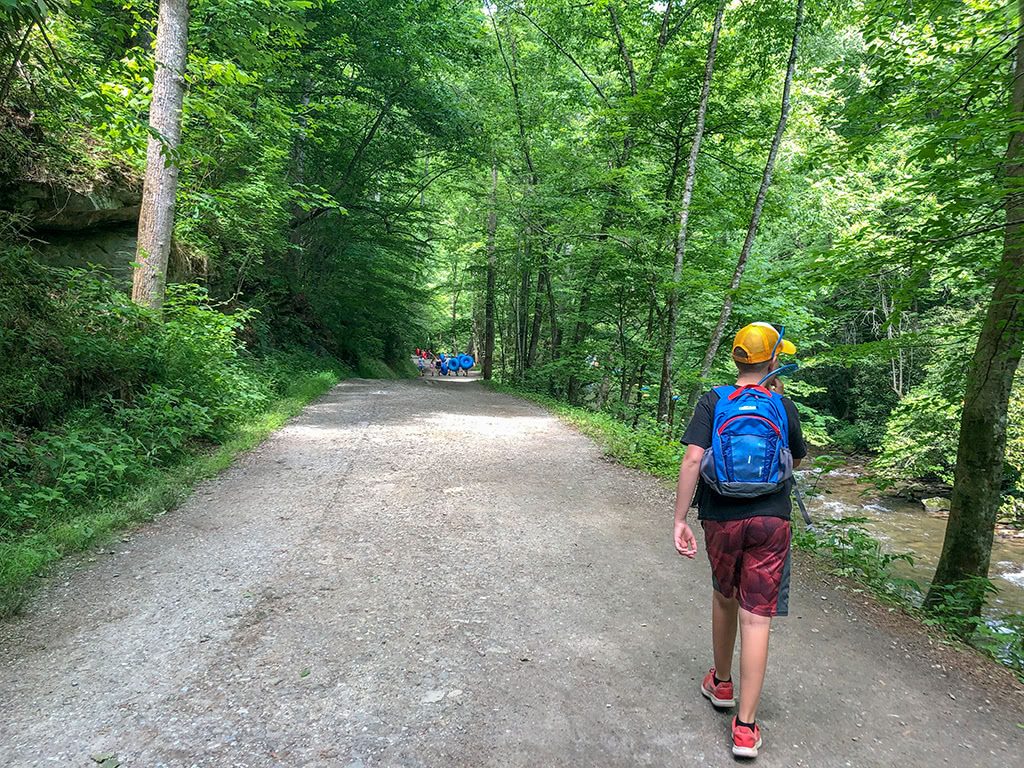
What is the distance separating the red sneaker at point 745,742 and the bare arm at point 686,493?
70cm

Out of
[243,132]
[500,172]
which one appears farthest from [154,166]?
[500,172]

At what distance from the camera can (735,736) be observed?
2258mm

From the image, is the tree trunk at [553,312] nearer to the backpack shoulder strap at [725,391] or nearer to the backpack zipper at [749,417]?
the backpack shoulder strap at [725,391]

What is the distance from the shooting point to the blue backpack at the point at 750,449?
2277 millimetres

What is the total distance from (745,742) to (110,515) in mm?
4725

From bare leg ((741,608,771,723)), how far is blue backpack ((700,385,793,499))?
53 centimetres

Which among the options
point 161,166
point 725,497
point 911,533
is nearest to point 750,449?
point 725,497

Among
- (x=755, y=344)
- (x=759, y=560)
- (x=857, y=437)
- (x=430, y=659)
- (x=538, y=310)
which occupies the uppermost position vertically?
A: (x=538, y=310)

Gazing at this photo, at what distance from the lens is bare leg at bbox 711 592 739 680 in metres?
2.51

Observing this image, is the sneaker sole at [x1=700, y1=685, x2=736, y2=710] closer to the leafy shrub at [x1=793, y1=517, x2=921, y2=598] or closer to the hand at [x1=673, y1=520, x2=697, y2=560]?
the hand at [x1=673, y1=520, x2=697, y2=560]

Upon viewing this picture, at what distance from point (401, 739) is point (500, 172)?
20.1 metres

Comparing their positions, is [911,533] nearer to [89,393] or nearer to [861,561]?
[861,561]

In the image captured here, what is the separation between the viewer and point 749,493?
2.27 m

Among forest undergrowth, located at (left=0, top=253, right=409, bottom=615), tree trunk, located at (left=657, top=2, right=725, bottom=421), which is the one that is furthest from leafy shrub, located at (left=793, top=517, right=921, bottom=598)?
forest undergrowth, located at (left=0, top=253, right=409, bottom=615)
